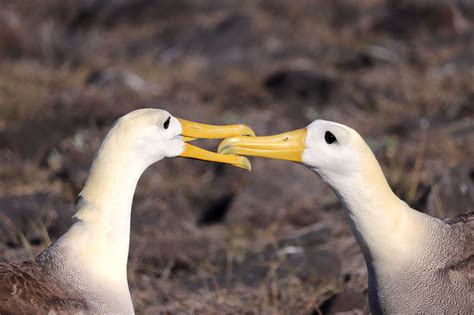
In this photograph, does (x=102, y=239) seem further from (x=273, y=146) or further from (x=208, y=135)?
(x=273, y=146)

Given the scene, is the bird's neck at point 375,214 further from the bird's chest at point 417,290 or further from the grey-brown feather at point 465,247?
the grey-brown feather at point 465,247

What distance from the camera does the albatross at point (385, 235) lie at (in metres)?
3.81

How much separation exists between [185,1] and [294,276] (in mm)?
12584

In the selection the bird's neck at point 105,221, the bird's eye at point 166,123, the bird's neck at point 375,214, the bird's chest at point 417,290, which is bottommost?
the bird's chest at point 417,290

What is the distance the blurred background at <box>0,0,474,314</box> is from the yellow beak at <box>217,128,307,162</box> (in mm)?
1323

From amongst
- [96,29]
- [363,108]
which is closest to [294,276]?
[363,108]

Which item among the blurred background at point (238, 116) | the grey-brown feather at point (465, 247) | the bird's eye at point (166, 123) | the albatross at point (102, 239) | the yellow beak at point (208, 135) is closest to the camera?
the albatross at point (102, 239)

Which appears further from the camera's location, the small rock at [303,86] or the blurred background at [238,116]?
the small rock at [303,86]

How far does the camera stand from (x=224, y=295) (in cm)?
547

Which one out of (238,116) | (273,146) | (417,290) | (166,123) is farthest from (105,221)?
(238,116)

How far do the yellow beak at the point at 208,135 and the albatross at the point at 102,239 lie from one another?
0.21 m

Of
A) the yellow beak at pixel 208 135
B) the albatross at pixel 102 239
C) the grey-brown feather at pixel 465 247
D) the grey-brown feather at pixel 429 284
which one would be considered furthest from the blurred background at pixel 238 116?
the albatross at pixel 102 239

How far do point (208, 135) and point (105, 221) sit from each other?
2.11 ft

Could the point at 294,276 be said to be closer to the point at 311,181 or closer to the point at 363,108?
the point at 311,181
